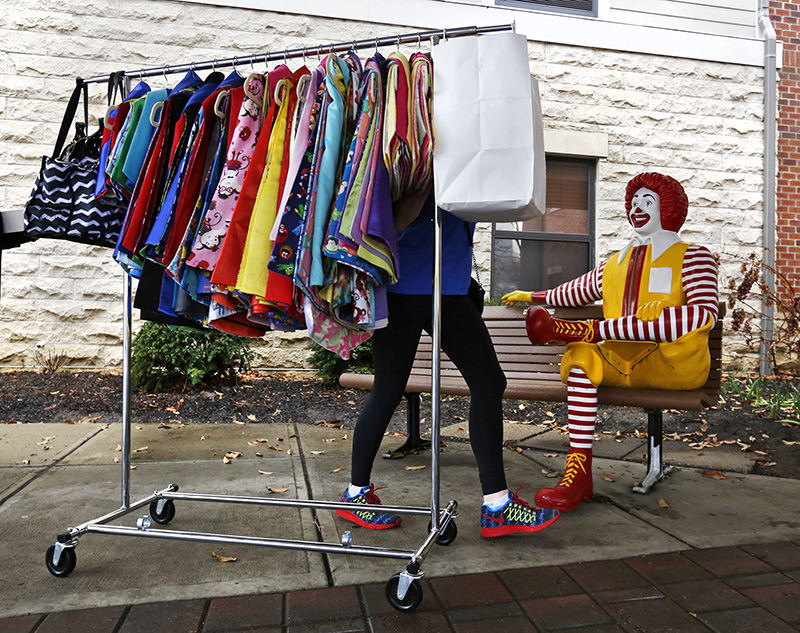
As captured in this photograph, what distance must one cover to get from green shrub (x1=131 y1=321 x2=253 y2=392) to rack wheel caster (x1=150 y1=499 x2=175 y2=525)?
2.72m

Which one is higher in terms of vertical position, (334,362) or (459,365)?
(459,365)

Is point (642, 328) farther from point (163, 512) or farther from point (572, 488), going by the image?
point (163, 512)

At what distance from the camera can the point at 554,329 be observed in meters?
2.96

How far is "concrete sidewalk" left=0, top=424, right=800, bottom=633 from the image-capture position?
2.01 metres

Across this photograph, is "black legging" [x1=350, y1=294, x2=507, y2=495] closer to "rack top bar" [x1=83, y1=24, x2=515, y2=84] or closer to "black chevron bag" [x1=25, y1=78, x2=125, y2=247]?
"rack top bar" [x1=83, y1=24, x2=515, y2=84]

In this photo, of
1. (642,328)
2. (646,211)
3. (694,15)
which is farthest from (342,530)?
(694,15)

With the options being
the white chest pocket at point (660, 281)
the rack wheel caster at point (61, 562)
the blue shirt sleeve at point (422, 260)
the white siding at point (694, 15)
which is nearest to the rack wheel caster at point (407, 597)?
the blue shirt sleeve at point (422, 260)

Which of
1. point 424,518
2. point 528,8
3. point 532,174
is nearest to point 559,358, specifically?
point 424,518

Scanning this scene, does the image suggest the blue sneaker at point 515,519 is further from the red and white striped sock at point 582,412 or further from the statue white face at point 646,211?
the statue white face at point 646,211

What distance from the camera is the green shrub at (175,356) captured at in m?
5.41

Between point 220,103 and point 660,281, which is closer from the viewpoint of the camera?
point 220,103

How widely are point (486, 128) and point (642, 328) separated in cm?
145

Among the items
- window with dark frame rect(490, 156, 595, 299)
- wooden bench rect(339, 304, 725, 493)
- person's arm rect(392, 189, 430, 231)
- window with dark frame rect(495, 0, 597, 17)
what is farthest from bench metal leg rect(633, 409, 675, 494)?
window with dark frame rect(495, 0, 597, 17)

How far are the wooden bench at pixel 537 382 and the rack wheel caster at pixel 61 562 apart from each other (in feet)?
5.87
